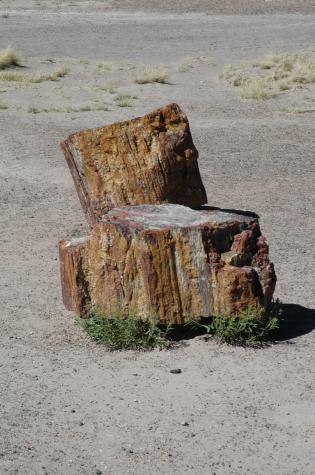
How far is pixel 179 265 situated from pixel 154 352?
76 centimetres

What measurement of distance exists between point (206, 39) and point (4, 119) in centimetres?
1528

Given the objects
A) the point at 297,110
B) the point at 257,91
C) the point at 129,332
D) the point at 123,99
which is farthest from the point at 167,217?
the point at 257,91

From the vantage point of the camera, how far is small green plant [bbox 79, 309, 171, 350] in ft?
27.6

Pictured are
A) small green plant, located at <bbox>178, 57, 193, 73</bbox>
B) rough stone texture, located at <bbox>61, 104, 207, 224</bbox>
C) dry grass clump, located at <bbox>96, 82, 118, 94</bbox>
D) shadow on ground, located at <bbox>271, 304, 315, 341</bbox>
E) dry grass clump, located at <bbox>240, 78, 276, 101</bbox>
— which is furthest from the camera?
small green plant, located at <bbox>178, 57, 193, 73</bbox>

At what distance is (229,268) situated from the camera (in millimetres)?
8234

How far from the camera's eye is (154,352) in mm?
8367

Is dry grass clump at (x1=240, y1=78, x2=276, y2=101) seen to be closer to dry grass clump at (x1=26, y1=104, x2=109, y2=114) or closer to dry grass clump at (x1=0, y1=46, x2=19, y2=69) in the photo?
dry grass clump at (x1=26, y1=104, x2=109, y2=114)

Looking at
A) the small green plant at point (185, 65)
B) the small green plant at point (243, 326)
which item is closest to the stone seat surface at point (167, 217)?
the small green plant at point (243, 326)

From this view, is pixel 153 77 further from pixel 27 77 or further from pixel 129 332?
pixel 129 332

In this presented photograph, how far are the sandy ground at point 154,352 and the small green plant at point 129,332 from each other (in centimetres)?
12

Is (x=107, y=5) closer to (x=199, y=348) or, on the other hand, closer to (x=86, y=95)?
(x=86, y=95)

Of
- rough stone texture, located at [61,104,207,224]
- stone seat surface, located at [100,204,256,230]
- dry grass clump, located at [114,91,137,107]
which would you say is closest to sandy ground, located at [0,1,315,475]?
dry grass clump, located at [114,91,137,107]

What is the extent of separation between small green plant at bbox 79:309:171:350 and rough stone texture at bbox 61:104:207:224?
1.65 metres

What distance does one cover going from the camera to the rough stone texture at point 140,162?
9789mm
